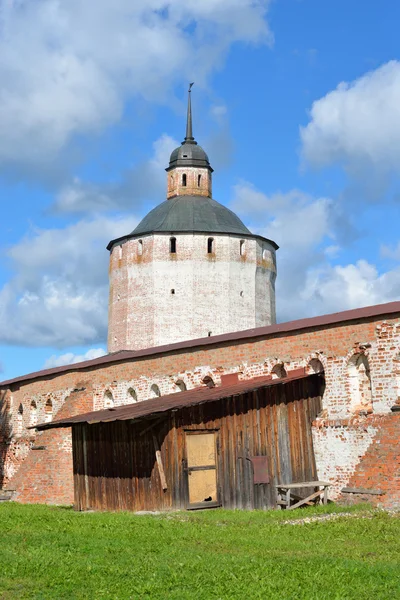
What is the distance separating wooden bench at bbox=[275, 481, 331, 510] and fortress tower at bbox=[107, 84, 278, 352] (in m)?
23.6

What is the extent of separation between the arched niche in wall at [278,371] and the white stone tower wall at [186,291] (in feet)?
68.8

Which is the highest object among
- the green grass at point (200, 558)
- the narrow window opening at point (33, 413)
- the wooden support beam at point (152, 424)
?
the narrow window opening at point (33, 413)

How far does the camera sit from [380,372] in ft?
57.8

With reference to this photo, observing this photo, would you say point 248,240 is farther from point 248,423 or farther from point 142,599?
point 142,599

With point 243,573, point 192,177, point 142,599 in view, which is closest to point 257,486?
point 243,573

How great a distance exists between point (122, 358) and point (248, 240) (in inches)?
760

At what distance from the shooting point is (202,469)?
17312 millimetres

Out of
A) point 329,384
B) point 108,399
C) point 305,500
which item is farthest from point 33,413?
point 305,500

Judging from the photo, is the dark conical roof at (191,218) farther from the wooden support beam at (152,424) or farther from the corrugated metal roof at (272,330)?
the wooden support beam at (152,424)

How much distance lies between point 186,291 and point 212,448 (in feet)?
80.1

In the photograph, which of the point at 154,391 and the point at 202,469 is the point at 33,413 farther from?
the point at 202,469

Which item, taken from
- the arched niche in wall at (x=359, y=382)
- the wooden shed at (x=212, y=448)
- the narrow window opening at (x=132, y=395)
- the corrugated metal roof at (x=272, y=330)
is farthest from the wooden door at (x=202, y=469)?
the narrow window opening at (x=132, y=395)

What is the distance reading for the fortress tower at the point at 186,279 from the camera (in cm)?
4150

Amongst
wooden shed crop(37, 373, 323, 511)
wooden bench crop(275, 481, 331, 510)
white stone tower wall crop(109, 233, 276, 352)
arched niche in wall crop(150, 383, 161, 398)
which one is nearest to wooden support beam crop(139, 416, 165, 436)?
wooden shed crop(37, 373, 323, 511)
